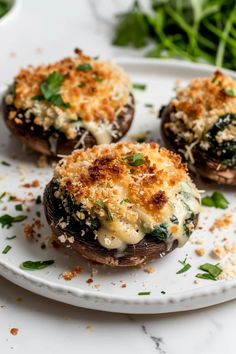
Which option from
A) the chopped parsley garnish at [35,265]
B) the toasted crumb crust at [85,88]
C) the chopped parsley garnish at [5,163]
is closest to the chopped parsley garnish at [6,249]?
the chopped parsley garnish at [35,265]

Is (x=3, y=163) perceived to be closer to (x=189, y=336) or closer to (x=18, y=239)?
(x=18, y=239)

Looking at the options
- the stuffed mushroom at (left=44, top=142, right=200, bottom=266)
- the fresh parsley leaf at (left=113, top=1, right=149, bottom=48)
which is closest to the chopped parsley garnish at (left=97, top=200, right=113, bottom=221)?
the stuffed mushroom at (left=44, top=142, right=200, bottom=266)

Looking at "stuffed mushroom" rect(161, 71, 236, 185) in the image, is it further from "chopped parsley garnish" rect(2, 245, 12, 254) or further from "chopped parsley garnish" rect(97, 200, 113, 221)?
"chopped parsley garnish" rect(2, 245, 12, 254)

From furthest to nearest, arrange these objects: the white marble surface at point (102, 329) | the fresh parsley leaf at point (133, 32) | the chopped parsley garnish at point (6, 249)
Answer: the fresh parsley leaf at point (133, 32), the chopped parsley garnish at point (6, 249), the white marble surface at point (102, 329)

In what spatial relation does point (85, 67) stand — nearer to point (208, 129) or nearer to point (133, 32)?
point (208, 129)

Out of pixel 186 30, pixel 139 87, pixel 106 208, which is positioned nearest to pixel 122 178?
pixel 106 208

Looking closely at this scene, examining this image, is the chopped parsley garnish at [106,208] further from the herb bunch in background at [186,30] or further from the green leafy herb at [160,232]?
the herb bunch in background at [186,30]
